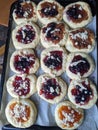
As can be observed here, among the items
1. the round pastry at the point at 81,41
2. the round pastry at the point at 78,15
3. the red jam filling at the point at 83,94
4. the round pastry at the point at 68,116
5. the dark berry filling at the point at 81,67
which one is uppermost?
the round pastry at the point at 78,15

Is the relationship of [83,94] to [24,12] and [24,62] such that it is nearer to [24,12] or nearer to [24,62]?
[24,62]

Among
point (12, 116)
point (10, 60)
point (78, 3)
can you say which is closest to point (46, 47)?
point (10, 60)

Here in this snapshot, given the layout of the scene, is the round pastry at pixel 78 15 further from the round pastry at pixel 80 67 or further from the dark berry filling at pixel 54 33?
the round pastry at pixel 80 67

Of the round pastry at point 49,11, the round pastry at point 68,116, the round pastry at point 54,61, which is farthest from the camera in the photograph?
the round pastry at point 49,11

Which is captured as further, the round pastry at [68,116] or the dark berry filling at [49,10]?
the dark berry filling at [49,10]

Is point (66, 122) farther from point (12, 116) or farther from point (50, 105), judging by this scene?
point (12, 116)

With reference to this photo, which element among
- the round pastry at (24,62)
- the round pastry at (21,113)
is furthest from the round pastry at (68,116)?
the round pastry at (24,62)

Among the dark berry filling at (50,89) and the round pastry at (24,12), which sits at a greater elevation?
the round pastry at (24,12)
